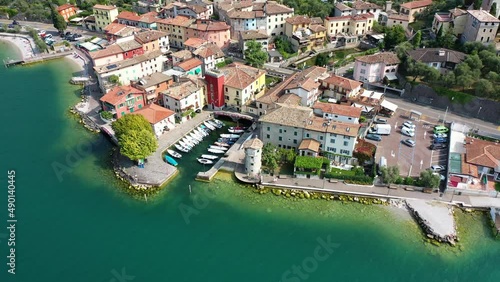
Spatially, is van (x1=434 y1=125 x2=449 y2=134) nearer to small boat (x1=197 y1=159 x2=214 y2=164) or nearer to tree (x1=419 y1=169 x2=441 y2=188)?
tree (x1=419 y1=169 x2=441 y2=188)

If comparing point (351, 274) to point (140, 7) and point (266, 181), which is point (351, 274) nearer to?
point (266, 181)

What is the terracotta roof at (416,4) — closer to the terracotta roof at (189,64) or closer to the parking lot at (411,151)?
the parking lot at (411,151)

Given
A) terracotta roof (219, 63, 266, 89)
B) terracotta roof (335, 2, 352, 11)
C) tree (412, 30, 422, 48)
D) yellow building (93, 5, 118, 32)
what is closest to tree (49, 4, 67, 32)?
yellow building (93, 5, 118, 32)

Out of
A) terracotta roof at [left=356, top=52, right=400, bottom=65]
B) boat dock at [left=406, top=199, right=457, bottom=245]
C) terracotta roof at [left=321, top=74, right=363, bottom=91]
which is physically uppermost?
terracotta roof at [left=356, top=52, right=400, bottom=65]

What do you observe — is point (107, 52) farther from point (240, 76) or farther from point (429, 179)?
point (429, 179)

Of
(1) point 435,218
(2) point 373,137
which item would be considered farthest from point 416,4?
(1) point 435,218

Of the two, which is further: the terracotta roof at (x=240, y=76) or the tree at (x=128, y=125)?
the terracotta roof at (x=240, y=76)

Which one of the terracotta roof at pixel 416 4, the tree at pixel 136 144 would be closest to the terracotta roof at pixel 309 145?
the tree at pixel 136 144

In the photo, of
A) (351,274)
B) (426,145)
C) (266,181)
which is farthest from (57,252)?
(426,145)
